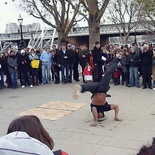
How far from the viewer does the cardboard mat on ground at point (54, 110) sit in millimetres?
8210

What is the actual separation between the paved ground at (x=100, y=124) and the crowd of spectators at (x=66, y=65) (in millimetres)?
1114

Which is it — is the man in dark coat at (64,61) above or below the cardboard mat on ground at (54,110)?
above

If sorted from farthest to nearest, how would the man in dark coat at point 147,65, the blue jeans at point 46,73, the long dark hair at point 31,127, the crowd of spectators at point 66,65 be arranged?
the blue jeans at point 46,73
the crowd of spectators at point 66,65
the man in dark coat at point 147,65
the long dark hair at point 31,127

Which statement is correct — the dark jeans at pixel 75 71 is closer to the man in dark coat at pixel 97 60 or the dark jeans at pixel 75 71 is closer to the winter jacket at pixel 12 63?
the man in dark coat at pixel 97 60

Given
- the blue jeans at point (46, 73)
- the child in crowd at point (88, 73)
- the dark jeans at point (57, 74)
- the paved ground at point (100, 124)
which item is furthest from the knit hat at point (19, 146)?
the dark jeans at point (57, 74)

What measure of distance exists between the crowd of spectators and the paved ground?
1114mm

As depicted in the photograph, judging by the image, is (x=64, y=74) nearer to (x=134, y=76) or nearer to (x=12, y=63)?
(x=12, y=63)

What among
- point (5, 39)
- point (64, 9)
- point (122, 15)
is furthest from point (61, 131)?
point (5, 39)

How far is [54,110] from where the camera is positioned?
29.1ft

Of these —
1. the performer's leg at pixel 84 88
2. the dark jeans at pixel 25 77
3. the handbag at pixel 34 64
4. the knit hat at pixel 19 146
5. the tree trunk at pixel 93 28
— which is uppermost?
the tree trunk at pixel 93 28

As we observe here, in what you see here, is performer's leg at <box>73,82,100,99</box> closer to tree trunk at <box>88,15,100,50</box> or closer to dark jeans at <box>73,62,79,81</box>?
dark jeans at <box>73,62,79,81</box>

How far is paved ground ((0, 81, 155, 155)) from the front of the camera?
18.7 feet

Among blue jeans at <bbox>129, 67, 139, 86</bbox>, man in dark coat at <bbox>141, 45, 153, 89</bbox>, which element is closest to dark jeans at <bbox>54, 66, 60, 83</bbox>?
blue jeans at <bbox>129, 67, 139, 86</bbox>

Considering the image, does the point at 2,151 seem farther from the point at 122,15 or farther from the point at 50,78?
the point at 122,15
